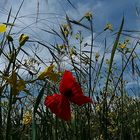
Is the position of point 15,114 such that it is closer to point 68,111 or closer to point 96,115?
point 96,115

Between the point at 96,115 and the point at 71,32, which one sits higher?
the point at 71,32

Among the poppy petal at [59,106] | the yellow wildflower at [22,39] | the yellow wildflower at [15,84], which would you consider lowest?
the poppy petal at [59,106]

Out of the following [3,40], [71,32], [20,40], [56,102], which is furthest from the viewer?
[71,32]

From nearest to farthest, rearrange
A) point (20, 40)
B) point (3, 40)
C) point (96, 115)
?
point (20, 40), point (3, 40), point (96, 115)

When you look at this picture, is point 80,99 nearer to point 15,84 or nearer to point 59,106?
point 59,106

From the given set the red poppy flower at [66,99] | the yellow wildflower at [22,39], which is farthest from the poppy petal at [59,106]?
the yellow wildflower at [22,39]

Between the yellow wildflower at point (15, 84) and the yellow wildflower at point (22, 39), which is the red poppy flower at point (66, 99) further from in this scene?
the yellow wildflower at point (22, 39)

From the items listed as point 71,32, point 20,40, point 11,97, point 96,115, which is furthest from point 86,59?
point 11,97

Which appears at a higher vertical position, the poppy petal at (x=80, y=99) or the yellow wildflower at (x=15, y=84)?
the yellow wildflower at (x=15, y=84)
